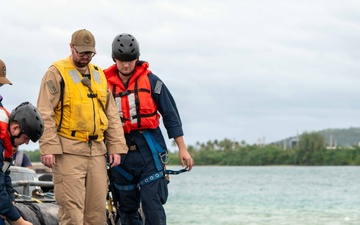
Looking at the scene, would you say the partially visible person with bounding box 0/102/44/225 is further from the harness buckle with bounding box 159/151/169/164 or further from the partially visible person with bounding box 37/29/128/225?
the harness buckle with bounding box 159/151/169/164

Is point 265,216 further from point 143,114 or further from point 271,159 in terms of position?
point 271,159

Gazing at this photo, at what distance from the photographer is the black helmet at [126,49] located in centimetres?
748

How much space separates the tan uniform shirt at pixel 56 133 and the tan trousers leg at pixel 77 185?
7 centimetres

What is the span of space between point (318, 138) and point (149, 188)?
118738 millimetres

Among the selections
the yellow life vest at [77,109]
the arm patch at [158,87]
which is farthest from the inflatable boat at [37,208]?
the arm patch at [158,87]

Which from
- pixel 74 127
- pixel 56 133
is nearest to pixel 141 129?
pixel 74 127

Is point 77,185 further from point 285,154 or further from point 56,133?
point 285,154

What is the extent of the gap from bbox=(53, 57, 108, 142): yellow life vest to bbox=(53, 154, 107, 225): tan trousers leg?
18 centimetres

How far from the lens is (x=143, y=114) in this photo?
7.52 m

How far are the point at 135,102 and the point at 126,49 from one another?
0.44 metres

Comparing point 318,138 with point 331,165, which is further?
point 331,165

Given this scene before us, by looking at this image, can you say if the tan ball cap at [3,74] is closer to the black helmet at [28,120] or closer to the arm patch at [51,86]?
the arm patch at [51,86]

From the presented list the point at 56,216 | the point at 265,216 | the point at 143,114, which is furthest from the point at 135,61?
the point at 265,216

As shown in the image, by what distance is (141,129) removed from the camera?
758cm
